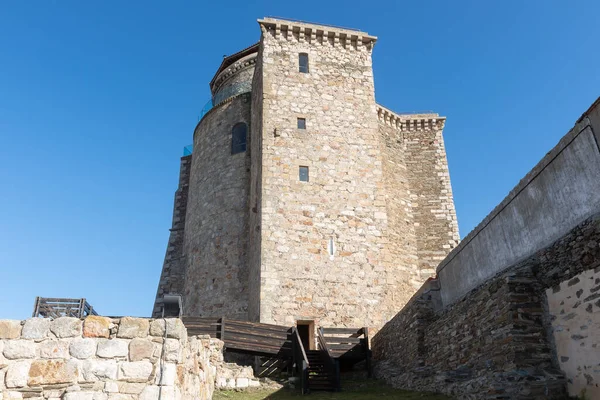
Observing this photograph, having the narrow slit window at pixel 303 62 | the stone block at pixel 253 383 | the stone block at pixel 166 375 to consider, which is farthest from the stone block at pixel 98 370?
the narrow slit window at pixel 303 62

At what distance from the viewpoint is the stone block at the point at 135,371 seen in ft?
17.3

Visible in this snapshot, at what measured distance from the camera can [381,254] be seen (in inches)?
655

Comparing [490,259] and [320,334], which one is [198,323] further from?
[490,259]

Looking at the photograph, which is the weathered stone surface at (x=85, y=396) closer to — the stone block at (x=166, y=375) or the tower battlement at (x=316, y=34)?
the stone block at (x=166, y=375)

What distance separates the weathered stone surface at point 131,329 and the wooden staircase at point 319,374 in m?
7.24

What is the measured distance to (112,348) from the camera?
536cm

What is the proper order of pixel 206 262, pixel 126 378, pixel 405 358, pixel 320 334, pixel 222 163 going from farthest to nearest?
pixel 222 163 → pixel 206 262 → pixel 320 334 → pixel 405 358 → pixel 126 378

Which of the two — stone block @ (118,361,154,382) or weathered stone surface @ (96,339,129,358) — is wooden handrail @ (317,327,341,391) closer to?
stone block @ (118,361,154,382)

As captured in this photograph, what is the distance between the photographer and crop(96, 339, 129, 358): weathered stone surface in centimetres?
533

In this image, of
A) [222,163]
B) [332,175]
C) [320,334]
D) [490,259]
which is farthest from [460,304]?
[222,163]

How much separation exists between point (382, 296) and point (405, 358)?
405 centimetres

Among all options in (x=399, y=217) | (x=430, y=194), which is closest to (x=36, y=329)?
(x=399, y=217)

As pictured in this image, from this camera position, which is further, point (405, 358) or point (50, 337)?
point (405, 358)

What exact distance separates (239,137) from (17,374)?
16567 mm
